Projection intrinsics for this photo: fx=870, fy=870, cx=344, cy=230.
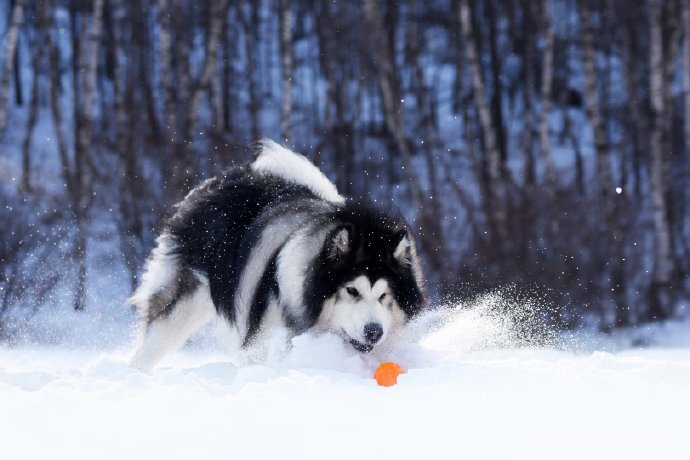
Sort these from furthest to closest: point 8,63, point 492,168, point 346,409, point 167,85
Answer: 1. point 167,85
2. point 8,63
3. point 492,168
4. point 346,409

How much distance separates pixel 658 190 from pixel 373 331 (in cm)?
773

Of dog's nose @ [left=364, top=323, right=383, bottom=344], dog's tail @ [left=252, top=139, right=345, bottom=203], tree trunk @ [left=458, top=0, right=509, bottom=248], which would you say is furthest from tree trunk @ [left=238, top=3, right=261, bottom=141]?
dog's nose @ [left=364, top=323, right=383, bottom=344]

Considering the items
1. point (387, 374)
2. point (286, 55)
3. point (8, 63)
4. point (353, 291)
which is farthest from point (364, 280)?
point (8, 63)

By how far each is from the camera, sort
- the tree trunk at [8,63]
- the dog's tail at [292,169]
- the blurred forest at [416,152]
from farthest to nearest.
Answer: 1. the tree trunk at [8,63]
2. the blurred forest at [416,152]
3. the dog's tail at [292,169]

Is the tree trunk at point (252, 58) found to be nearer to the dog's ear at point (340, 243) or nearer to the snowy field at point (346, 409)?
the dog's ear at point (340, 243)

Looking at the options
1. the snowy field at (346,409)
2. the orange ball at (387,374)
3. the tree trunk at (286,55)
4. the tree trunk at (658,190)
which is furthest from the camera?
the tree trunk at (286,55)

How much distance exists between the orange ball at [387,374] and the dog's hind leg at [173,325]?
1.55 meters

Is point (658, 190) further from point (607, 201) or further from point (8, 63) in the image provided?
point (8, 63)

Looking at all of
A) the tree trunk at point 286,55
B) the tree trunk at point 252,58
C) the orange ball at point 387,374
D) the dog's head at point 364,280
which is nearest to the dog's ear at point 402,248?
the dog's head at point 364,280

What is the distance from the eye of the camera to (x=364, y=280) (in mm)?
4590

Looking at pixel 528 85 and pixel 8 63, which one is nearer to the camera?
pixel 8 63

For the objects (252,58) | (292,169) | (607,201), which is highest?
(292,169)

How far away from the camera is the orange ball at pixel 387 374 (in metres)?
4.19

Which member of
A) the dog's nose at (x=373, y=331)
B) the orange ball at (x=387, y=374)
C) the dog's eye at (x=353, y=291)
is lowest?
the orange ball at (x=387, y=374)
